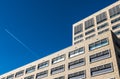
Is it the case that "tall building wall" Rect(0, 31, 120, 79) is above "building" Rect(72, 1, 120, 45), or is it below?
below

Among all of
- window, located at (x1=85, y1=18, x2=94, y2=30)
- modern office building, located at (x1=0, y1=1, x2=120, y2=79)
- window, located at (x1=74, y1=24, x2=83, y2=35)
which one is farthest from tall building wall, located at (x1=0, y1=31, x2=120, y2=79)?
window, located at (x1=74, y1=24, x2=83, y2=35)

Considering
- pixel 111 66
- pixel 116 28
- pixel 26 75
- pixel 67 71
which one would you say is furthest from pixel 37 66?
pixel 116 28

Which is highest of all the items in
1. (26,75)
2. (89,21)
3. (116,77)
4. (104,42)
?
(89,21)

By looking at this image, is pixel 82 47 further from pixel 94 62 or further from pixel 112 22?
pixel 112 22

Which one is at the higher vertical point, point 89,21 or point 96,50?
Answer: point 89,21

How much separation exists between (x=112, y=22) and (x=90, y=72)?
31.9 metres

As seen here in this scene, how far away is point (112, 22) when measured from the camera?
69688 millimetres

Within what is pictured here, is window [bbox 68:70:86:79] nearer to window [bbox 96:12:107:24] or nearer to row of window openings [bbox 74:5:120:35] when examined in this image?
row of window openings [bbox 74:5:120:35]

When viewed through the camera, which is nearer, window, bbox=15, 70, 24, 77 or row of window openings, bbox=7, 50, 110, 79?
row of window openings, bbox=7, 50, 110, 79

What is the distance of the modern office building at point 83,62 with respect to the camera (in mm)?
41156

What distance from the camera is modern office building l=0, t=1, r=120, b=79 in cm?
4116

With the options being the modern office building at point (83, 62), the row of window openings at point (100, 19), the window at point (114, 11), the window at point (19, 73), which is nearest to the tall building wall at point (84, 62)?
the modern office building at point (83, 62)

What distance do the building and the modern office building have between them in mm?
1319

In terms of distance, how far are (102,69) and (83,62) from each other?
549 cm
